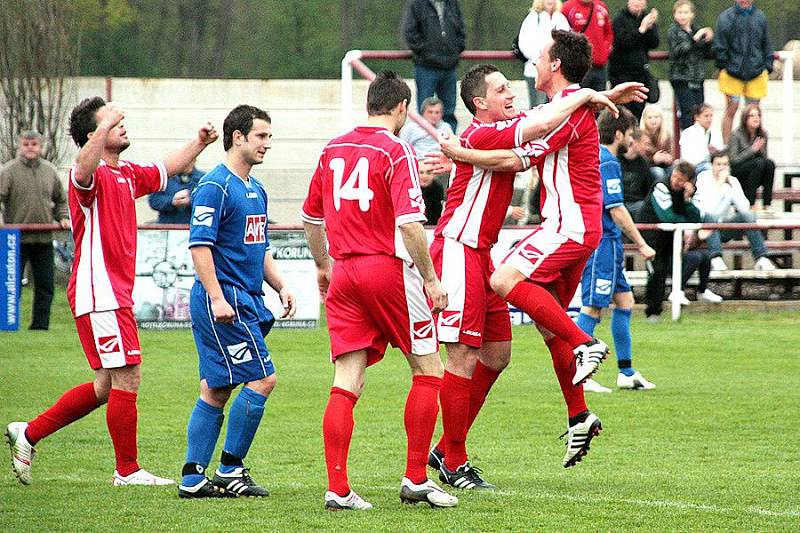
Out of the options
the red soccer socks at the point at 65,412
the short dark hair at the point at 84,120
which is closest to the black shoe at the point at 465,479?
the red soccer socks at the point at 65,412

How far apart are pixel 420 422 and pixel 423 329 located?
462mm

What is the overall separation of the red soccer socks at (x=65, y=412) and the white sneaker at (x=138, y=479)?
440 mm

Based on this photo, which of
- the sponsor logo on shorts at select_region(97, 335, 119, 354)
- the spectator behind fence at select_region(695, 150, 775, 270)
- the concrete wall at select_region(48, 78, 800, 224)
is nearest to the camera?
the sponsor logo on shorts at select_region(97, 335, 119, 354)

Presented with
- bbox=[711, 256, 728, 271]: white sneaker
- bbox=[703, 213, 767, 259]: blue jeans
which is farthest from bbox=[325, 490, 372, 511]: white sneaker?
bbox=[711, 256, 728, 271]: white sneaker

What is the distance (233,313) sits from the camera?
7.07 metres

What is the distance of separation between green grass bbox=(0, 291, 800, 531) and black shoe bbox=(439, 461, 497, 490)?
18cm

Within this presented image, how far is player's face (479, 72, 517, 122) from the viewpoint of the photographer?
305 inches

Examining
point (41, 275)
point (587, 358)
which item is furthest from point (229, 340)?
point (41, 275)

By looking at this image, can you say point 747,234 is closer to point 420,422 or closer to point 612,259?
point 612,259

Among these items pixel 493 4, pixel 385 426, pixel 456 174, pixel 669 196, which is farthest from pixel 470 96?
pixel 493 4

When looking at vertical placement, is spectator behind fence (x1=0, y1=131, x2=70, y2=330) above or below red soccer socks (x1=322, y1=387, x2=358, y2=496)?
above

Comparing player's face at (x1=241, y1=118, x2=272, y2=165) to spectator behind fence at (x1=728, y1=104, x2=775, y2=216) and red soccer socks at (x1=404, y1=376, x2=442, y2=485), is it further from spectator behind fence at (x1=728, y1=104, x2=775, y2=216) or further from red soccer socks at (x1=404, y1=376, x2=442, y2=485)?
spectator behind fence at (x1=728, y1=104, x2=775, y2=216)

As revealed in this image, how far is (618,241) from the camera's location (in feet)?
38.2

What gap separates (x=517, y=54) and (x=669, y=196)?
3.41m
